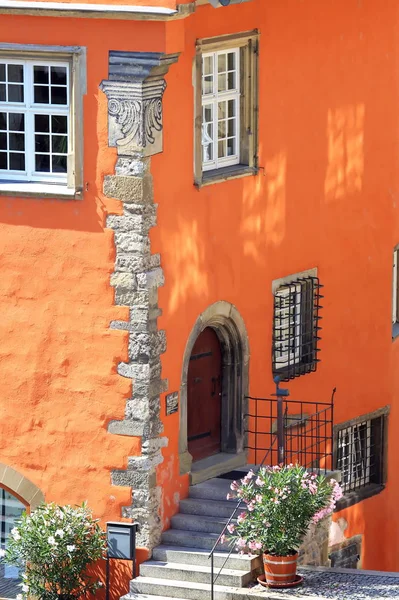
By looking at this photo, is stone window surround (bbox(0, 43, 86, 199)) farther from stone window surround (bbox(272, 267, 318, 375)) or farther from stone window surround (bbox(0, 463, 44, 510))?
stone window surround (bbox(272, 267, 318, 375))

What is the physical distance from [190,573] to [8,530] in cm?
252

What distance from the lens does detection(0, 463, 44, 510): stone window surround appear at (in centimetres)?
2391

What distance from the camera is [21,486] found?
78.6 feet

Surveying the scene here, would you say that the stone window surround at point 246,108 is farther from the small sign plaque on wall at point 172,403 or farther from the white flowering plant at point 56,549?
the white flowering plant at point 56,549

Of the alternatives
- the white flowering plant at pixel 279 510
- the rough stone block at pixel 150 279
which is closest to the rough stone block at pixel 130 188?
the rough stone block at pixel 150 279

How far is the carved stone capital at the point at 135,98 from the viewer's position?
2245 centimetres

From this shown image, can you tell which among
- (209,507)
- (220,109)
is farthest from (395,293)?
(209,507)

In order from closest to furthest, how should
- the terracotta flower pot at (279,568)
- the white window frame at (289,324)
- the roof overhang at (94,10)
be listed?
the roof overhang at (94,10) → the terracotta flower pot at (279,568) → the white window frame at (289,324)

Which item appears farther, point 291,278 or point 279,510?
point 291,278

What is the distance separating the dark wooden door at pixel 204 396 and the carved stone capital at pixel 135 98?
291 cm

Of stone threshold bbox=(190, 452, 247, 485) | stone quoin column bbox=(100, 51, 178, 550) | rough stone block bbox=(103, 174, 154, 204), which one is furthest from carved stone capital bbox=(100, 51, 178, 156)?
stone threshold bbox=(190, 452, 247, 485)

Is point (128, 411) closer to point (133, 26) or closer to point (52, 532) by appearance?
point (52, 532)

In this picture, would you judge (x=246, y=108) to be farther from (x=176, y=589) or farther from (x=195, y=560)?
(x=176, y=589)

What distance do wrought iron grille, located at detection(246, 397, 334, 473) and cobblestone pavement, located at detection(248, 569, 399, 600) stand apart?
5.27 feet
